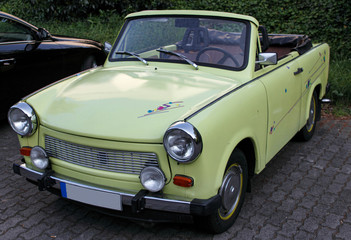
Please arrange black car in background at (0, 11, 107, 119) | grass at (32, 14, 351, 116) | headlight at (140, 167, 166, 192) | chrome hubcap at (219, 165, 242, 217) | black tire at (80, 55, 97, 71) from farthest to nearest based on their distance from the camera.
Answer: black tire at (80, 55, 97, 71) < grass at (32, 14, 351, 116) < black car in background at (0, 11, 107, 119) < chrome hubcap at (219, 165, 242, 217) < headlight at (140, 167, 166, 192)

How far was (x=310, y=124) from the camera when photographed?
4.94 meters

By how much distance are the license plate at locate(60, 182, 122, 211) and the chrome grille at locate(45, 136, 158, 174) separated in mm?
163

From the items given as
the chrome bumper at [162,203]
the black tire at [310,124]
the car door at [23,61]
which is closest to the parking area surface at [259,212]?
the black tire at [310,124]

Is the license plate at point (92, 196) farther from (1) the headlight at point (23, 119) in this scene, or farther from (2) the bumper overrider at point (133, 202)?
(1) the headlight at point (23, 119)

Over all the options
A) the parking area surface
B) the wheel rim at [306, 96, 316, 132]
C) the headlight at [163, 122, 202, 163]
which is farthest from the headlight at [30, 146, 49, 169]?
the wheel rim at [306, 96, 316, 132]

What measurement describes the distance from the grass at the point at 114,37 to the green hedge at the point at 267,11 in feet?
0.78

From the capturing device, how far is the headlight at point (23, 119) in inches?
118

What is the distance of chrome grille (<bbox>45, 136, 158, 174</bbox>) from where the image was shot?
2635 millimetres

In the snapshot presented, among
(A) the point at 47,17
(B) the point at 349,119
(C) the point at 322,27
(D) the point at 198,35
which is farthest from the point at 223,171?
(A) the point at 47,17

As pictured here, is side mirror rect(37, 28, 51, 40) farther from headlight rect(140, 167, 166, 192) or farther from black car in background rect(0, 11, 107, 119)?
headlight rect(140, 167, 166, 192)

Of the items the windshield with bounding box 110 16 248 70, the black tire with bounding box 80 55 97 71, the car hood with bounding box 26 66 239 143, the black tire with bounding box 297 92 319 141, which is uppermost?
the windshield with bounding box 110 16 248 70

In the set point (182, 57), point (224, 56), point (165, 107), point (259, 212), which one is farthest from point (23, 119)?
point (259, 212)

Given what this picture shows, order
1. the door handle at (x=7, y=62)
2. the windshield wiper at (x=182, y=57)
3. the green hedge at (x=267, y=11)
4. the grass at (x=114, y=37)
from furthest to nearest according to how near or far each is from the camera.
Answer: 1. the green hedge at (x=267, y=11)
2. the grass at (x=114, y=37)
3. the door handle at (x=7, y=62)
4. the windshield wiper at (x=182, y=57)

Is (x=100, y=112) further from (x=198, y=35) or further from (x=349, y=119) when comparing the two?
(x=349, y=119)
